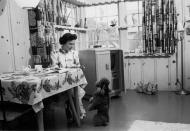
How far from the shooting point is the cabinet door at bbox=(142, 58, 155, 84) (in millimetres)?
5316

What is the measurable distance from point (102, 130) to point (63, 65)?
3.94 ft

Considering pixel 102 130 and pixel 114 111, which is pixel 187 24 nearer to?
pixel 114 111

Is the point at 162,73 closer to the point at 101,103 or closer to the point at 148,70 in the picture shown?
the point at 148,70

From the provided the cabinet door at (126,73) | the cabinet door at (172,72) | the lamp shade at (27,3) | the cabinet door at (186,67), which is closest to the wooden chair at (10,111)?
the lamp shade at (27,3)

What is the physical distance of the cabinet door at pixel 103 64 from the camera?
4605 mm

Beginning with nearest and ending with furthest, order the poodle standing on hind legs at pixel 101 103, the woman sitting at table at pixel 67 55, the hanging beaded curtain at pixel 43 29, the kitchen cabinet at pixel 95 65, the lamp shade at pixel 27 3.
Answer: the lamp shade at pixel 27 3 → the poodle standing on hind legs at pixel 101 103 → the woman sitting at table at pixel 67 55 → the hanging beaded curtain at pixel 43 29 → the kitchen cabinet at pixel 95 65

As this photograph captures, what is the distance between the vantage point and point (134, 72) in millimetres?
5523

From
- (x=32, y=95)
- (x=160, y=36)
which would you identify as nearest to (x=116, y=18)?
(x=160, y=36)

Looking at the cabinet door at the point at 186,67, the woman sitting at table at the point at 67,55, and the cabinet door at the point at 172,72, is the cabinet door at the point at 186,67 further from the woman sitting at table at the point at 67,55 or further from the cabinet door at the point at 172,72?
the woman sitting at table at the point at 67,55

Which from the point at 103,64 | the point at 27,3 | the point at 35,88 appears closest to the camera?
the point at 35,88

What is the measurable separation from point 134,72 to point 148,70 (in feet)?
1.15

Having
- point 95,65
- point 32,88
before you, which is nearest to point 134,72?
point 95,65

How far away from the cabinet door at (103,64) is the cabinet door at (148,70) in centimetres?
105

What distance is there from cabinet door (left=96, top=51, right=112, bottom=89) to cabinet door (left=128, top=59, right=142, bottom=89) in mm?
920
